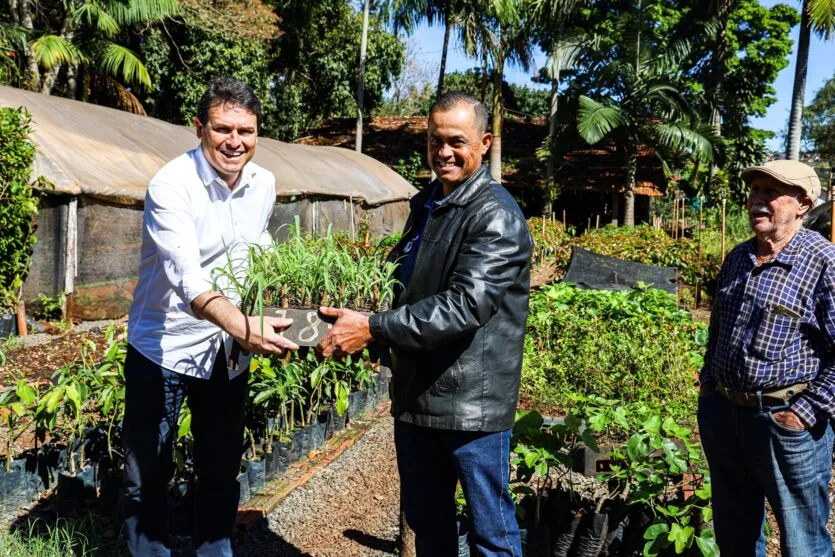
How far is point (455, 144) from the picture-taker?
217cm

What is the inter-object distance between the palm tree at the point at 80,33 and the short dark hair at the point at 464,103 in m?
14.7

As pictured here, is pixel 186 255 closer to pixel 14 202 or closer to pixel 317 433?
pixel 317 433

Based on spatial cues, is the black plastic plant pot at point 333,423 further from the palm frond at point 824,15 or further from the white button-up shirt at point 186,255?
the palm frond at point 824,15

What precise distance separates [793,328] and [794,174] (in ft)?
1.56

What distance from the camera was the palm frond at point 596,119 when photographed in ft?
57.8

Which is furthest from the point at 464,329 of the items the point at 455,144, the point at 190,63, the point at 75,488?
the point at 190,63

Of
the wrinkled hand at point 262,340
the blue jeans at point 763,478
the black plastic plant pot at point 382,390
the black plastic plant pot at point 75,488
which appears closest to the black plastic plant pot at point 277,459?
the black plastic plant pot at point 75,488

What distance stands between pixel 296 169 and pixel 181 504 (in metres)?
10.4

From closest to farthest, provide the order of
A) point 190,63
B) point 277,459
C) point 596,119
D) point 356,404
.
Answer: point 277,459
point 356,404
point 596,119
point 190,63

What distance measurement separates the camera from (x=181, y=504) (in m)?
3.26

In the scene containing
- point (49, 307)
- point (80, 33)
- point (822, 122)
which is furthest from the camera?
point (822, 122)

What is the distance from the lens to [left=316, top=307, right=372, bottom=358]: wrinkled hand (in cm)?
215

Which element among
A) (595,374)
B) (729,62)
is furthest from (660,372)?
(729,62)

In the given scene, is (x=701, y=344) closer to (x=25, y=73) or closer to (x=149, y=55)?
(x=25, y=73)
